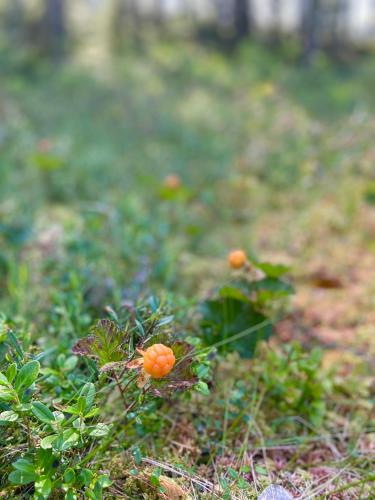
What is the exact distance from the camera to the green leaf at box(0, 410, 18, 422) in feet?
3.74

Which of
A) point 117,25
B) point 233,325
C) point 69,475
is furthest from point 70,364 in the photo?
point 117,25

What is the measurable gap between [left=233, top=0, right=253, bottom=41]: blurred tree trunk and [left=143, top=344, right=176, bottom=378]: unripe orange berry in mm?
14631

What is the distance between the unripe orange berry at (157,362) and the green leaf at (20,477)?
0.37 metres

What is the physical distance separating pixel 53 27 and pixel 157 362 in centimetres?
1210

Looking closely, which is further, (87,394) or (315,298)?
(315,298)

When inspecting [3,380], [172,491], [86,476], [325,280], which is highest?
[3,380]

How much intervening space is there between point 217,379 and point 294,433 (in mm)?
334

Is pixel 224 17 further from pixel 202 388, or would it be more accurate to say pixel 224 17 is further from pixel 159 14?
pixel 202 388

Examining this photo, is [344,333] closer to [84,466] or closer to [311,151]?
[84,466]

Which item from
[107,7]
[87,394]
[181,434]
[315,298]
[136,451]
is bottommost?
[315,298]

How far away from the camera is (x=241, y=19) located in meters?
14.3

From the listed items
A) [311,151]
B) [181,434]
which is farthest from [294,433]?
[311,151]

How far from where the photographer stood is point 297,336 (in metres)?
2.25

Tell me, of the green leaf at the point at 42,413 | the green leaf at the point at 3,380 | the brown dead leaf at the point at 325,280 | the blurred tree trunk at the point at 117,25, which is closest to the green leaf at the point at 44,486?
the green leaf at the point at 42,413
